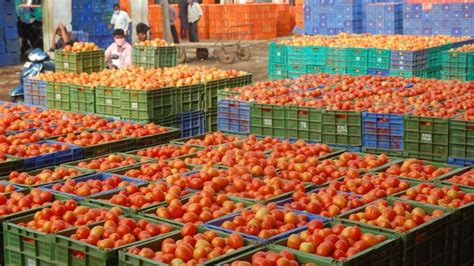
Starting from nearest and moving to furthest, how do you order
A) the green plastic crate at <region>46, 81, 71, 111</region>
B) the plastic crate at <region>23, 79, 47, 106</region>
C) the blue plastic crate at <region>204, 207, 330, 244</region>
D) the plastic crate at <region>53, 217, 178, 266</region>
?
the plastic crate at <region>53, 217, 178, 266</region>, the blue plastic crate at <region>204, 207, 330, 244</region>, the green plastic crate at <region>46, 81, 71, 111</region>, the plastic crate at <region>23, 79, 47, 106</region>

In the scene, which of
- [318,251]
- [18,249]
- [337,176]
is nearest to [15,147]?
[18,249]

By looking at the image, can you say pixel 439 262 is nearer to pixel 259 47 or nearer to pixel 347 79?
pixel 347 79

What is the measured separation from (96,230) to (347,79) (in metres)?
8.26

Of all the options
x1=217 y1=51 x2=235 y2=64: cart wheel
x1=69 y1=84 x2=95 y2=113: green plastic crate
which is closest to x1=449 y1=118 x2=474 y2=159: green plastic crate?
x1=69 y1=84 x2=95 y2=113: green plastic crate

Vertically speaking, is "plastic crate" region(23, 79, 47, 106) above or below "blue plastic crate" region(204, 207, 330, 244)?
above

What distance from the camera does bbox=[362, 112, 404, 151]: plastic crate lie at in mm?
10578

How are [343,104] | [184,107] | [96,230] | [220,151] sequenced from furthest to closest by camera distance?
[184,107] → [343,104] → [220,151] → [96,230]

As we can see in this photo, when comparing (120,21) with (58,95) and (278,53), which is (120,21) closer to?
(278,53)

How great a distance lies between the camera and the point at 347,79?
1382cm

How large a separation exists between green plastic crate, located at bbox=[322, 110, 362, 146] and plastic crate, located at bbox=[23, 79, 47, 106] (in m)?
5.41

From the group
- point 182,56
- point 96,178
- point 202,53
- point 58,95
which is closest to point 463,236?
point 96,178

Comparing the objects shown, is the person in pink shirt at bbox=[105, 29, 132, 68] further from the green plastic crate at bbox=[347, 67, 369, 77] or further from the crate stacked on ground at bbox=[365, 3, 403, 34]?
the crate stacked on ground at bbox=[365, 3, 403, 34]

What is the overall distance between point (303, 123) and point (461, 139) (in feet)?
7.29

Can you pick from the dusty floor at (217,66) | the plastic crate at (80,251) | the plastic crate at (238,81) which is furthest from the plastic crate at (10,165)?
the dusty floor at (217,66)
